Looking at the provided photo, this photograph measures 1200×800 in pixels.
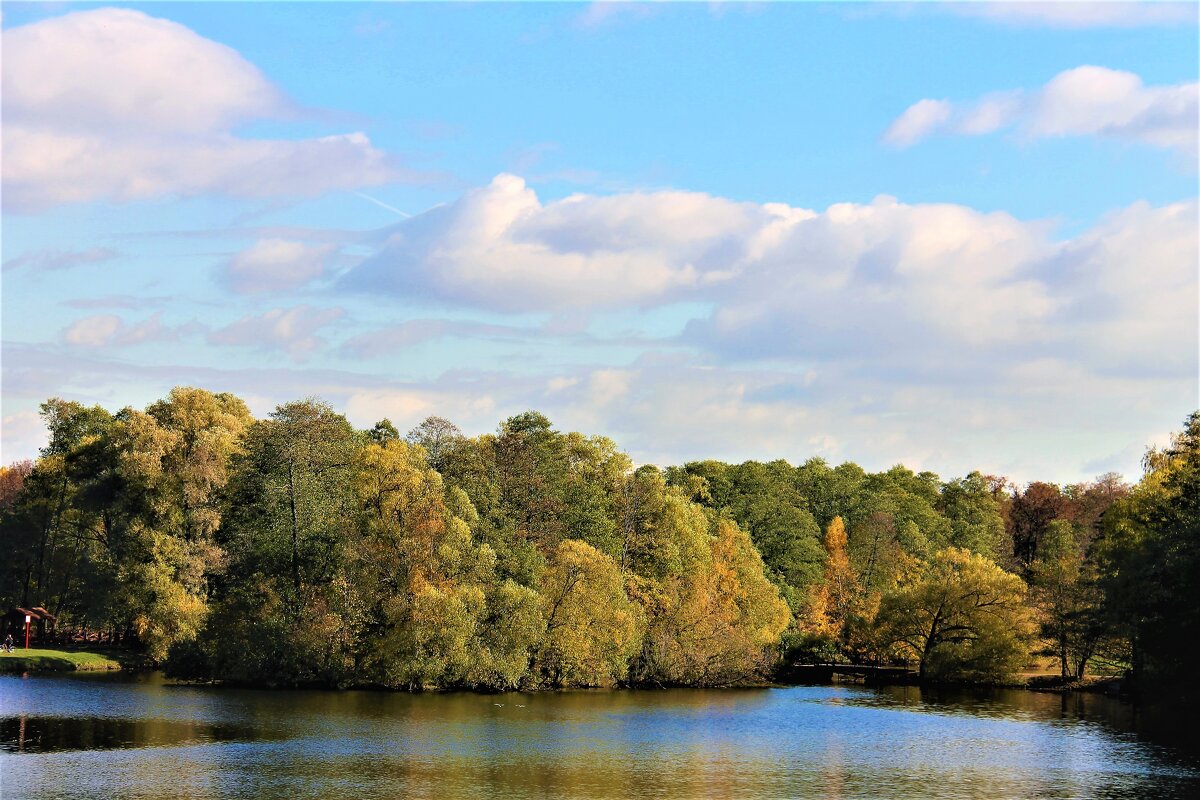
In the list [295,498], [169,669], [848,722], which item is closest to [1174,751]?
[848,722]

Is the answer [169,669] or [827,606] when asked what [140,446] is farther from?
[827,606]

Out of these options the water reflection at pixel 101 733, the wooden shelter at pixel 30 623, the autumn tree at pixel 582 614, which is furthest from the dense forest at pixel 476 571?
the water reflection at pixel 101 733

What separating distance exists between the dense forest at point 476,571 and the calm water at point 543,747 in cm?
407

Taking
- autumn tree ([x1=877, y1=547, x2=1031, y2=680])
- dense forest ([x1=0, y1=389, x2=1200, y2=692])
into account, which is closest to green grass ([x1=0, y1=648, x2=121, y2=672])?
dense forest ([x1=0, y1=389, x2=1200, y2=692])

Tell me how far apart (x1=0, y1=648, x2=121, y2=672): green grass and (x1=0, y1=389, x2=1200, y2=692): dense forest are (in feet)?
12.4

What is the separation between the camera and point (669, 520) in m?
A: 83.8

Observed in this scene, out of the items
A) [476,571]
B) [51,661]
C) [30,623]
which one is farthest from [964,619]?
[30,623]

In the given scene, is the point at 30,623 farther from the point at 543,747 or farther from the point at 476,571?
the point at 543,747

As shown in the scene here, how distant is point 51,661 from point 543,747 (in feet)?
153

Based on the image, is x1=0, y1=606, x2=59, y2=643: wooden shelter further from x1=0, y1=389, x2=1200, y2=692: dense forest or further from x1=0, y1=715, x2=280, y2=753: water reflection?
x1=0, y1=715, x2=280, y2=753: water reflection

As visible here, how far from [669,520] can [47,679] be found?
140 ft

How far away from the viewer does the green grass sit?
79.4 meters

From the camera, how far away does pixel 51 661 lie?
266 ft

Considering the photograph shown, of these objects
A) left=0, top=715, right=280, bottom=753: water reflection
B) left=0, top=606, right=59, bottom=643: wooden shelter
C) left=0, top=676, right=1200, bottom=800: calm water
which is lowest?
left=0, top=676, right=1200, bottom=800: calm water
